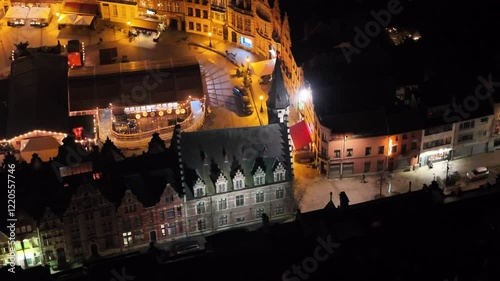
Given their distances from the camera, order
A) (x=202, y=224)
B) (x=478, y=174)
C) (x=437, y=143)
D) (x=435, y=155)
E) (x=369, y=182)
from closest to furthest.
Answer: (x=202, y=224)
(x=478, y=174)
(x=369, y=182)
(x=437, y=143)
(x=435, y=155)

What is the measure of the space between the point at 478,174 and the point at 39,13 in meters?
106

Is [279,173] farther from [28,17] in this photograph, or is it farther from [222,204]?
[28,17]

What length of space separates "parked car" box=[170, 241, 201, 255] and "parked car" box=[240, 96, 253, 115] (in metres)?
38.6

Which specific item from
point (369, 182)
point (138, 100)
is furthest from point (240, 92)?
point (369, 182)

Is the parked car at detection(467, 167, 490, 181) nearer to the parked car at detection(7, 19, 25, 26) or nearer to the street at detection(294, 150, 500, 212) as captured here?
the street at detection(294, 150, 500, 212)

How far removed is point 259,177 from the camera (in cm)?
10712

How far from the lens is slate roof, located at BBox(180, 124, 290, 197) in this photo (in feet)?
342

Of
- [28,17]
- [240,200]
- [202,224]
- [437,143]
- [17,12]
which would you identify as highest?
[17,12]

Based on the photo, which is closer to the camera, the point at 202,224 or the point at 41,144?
the point at 202,224

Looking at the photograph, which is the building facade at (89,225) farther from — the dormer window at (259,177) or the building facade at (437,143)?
the building facade at (437,143)

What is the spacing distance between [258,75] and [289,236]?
7089 centimetres

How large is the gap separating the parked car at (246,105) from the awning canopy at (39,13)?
190 ft

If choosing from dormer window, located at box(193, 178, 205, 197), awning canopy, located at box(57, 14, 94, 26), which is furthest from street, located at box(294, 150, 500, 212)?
awning canopy, located at box(57, 14, 94, 26)

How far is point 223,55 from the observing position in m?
157
